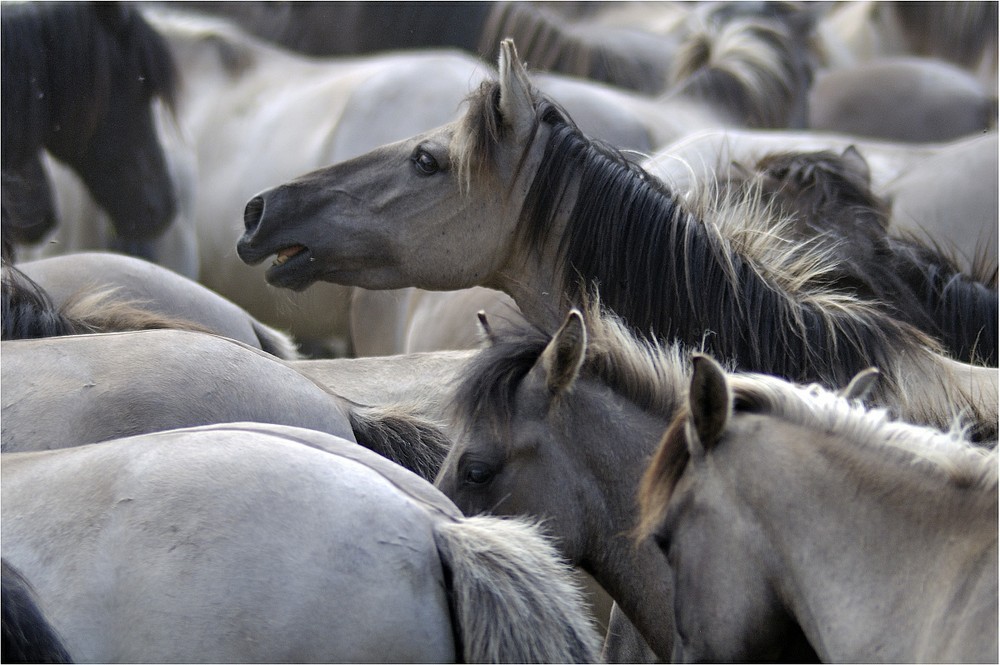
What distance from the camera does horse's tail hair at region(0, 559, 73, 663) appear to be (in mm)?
1732

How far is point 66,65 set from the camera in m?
5.54

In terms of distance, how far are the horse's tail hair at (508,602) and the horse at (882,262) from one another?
1.85m

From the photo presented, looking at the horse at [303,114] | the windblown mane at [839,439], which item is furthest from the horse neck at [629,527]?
the horse at [303,114]

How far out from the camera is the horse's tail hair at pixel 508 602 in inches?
75.3

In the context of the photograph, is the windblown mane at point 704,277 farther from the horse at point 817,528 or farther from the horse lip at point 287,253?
the horse at point 817,528

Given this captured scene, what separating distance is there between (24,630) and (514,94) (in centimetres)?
218

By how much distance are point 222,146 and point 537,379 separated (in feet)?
16.8

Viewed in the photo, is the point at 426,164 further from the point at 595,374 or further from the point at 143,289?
the point at 595,374

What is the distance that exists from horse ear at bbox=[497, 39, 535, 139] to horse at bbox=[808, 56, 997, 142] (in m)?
6.53

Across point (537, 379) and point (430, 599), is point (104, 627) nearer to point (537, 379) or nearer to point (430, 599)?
point (430, 599)

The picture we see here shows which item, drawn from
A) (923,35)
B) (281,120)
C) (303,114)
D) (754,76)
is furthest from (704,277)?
(923,35)

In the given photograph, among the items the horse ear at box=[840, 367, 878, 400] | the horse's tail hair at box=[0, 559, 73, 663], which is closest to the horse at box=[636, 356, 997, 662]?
the horse ear at box=[840, 367, 878, 400]

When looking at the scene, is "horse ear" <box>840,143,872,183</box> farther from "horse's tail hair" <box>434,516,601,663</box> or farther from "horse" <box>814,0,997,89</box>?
"horse" <box>814,0,997,89</box>

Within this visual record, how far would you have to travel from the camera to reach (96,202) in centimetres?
586
